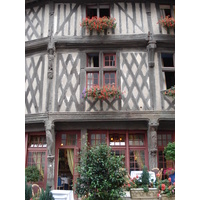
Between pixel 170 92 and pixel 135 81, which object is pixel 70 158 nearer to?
pixel 135 81

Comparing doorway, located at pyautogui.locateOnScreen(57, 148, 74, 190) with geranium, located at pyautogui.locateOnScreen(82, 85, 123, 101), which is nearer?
geranium, located at pyautogui.locateOnScreen(82, 85, 123, 101)

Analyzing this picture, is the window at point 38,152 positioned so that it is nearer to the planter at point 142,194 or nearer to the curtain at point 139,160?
the curtain at point 139,160

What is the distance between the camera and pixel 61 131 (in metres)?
9.23

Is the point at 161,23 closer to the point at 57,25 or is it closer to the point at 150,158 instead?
the point at 57,25

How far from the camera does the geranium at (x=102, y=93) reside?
854 cm

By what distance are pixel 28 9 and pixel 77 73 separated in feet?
12.7

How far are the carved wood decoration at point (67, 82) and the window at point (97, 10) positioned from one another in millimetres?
1986

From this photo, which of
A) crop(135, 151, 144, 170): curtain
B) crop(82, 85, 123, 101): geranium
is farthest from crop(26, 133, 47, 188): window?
crop(135, 151, 144, 170): curtain

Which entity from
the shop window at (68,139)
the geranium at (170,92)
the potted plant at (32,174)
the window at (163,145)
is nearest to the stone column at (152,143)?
the window at (163,145)

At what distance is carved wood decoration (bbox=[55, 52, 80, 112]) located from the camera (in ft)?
29.0

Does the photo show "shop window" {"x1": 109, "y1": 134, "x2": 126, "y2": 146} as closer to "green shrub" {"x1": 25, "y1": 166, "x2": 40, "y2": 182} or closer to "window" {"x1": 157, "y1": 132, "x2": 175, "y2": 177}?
"window" {"x1": 157, "y1": 132, "x2": 175, "y2": 177}

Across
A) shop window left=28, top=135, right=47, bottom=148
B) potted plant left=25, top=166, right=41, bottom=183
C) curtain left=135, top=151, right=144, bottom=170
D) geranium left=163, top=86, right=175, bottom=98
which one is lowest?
potted plant left=25, top=166, right=41, bottom=183

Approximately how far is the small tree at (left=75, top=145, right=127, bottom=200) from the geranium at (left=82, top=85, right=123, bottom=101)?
3.47 m

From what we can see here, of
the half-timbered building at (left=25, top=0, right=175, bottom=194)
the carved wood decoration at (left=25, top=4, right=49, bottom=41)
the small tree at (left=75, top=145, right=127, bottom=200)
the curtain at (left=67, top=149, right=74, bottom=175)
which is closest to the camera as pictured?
the small tree at (left=75, top=145, right=127, bottom=200)
